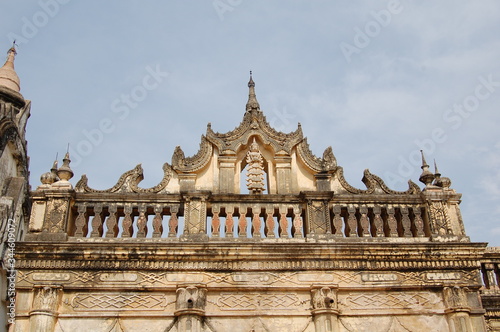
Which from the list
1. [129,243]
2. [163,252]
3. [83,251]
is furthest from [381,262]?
[83,251]

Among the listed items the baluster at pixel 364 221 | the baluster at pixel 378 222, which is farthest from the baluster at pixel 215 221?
the baluster at pixel 378 222

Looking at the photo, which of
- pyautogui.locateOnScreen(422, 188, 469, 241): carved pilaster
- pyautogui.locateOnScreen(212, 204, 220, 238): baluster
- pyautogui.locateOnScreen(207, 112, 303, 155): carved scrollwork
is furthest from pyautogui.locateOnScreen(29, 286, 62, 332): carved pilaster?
pyautogui.locateOnScreen(422, 188, 469, 241): carved pilaster

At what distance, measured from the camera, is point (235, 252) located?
37.7ft

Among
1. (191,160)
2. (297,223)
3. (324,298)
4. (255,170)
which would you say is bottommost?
(324,298)

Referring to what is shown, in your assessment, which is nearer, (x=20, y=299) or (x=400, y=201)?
(x=20, y=299)

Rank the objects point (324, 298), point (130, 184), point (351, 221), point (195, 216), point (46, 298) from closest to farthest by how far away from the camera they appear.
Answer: point (46, 298) < point (324, 298) < point (195, 216) < point (351, 221) < point (130, 184)

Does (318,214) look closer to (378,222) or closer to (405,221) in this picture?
(378,222)

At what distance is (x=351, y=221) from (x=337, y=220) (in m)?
0.31

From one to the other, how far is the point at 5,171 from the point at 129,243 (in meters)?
3.31

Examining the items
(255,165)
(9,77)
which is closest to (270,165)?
(255,165)

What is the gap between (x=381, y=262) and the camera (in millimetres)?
11727

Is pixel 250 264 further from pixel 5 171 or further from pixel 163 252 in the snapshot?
pixel 5 171

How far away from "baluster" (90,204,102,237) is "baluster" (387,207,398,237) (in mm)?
6323

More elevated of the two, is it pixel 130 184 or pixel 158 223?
pixel 130 184
